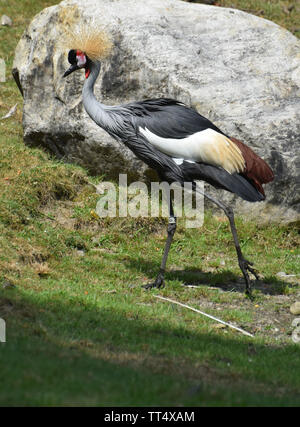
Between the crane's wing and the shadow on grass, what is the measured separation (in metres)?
1.31

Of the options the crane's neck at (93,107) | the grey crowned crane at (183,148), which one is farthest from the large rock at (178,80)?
the crane's neck at (93,107)

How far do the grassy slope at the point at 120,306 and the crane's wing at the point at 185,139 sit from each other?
138cm

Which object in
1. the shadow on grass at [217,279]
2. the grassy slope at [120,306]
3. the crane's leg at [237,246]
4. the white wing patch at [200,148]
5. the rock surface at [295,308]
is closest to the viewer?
the grassy slope at [120,306]

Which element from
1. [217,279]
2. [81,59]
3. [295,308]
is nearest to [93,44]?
[81,59]

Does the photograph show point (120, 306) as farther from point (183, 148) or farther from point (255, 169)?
point (255, 169)

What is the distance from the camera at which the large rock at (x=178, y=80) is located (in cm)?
881

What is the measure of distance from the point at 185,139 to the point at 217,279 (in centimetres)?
167

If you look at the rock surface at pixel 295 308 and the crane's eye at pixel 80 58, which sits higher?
the crane's eye at pixel 80 58

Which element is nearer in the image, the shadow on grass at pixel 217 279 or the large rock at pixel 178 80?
the shadow on grass at pixel 217 279

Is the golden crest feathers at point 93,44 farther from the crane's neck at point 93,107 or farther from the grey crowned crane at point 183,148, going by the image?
the grey crowned crane at point 183,148

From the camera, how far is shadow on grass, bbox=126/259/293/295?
24.9ft

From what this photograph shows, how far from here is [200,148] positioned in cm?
712
